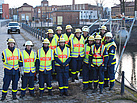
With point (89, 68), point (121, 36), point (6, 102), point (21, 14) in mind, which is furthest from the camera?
point (21, 14)

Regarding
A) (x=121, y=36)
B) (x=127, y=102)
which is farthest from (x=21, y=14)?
(x=127, y=102)

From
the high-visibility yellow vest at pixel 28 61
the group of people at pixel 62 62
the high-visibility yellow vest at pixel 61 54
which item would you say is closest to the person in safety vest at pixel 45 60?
the group of people at pixel 62 62

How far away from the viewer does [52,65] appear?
770 cm

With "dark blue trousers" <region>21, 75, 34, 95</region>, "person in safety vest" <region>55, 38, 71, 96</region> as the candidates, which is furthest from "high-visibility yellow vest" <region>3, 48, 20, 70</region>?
"person in safety vest" <region>55, 38, 71, 96</region>

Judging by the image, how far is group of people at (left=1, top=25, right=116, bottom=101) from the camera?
7.39 m

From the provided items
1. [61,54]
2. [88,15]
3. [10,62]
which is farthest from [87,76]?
[88,15]

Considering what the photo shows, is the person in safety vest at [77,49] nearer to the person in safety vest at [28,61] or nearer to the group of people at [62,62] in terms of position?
the group of people at [62,62]

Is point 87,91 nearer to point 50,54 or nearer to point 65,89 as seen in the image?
point 65,89

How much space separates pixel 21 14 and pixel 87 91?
63.2m

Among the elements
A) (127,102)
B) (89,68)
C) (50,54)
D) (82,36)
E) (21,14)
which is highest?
(21,14)

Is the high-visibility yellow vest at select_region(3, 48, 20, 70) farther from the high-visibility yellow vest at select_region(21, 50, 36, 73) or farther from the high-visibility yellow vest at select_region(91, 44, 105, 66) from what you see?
the high-visibility yellow vest at select_region(91, 44, 105, 66)

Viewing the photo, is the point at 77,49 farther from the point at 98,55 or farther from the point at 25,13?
the point at 25,13

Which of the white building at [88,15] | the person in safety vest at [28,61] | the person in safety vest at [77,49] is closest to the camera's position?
the person in safety vest at [28,61]

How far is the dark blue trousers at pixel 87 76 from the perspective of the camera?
8305 mm
